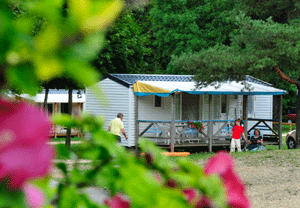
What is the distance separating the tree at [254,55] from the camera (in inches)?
613

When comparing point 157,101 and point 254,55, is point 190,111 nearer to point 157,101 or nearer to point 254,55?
point 157,101

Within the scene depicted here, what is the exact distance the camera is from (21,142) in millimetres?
466

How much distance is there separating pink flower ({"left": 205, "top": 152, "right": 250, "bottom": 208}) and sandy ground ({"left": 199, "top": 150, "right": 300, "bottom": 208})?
8.57m

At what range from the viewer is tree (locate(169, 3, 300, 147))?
613 inches

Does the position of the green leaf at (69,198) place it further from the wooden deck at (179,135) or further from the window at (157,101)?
the window at (157,101)

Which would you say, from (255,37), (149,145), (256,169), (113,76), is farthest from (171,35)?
(149,145)

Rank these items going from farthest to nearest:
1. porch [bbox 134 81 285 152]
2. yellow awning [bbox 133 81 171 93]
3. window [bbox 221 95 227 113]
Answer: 1. window [bbox 221 95 227 113]
2. porch [bbox 134 81 285 152]
3. yellow awning [bbox 133 81 171 93]

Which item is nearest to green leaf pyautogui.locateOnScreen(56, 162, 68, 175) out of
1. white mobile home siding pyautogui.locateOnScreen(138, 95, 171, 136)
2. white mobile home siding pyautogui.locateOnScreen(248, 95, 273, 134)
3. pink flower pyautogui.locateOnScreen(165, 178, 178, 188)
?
pink flower pyautogui.locateOnScreen(165, 178, 178, 188)

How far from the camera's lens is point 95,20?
1.59ft

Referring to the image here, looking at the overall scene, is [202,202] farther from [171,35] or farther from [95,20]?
[171,35]

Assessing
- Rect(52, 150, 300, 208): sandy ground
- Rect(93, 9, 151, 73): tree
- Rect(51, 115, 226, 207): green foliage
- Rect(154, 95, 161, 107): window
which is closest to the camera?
Rect(51, 115, 226, 207): green foliage

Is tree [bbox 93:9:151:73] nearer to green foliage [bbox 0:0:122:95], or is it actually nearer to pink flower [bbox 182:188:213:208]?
pink flower [bbox 182:188:213:208]

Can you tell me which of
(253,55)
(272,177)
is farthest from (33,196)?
(253,55)

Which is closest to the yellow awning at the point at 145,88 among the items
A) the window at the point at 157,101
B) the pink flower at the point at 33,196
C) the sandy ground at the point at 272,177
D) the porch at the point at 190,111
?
the porch at the point at 190,111
